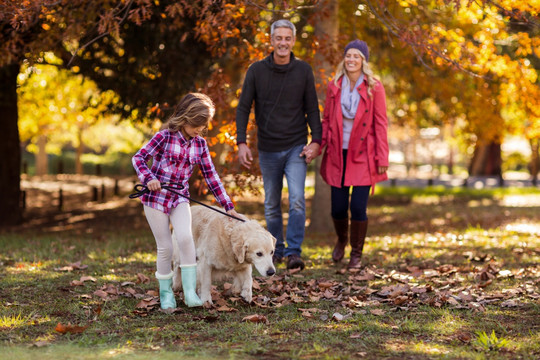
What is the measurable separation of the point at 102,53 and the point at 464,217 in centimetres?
898

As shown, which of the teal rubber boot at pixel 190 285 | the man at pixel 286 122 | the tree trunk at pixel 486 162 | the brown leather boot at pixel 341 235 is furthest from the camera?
the tree trunk at pixel 486 162

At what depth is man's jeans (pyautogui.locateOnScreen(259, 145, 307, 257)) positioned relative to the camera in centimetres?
705

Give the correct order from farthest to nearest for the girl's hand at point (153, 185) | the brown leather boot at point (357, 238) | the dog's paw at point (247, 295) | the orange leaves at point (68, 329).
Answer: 1. the brown leather boot at point (357, 238)
2. the dog's paw at point (247, 295)
3. the girl's hand at point (153, 185)
4. the orange leaves at point (68, 329)

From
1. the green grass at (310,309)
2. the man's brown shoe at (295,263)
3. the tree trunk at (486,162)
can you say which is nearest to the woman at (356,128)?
the man's brown shoe at (295,263)

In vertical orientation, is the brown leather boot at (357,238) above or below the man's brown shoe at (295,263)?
above

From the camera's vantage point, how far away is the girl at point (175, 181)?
17.1 ft

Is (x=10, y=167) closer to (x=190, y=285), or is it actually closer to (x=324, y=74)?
(x=324, y=74)

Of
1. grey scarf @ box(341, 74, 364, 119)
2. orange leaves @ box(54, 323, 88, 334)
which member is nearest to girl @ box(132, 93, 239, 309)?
orange leaves @ box(54, 323, 88, 334)

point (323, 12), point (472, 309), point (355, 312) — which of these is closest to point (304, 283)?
point (355, 312)

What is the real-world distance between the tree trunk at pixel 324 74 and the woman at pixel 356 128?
2615 millimetres

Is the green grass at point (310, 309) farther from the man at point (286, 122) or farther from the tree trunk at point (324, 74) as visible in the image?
the tree trunk at point (324, 74)

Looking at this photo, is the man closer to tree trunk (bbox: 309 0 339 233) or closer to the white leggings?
the white leggings

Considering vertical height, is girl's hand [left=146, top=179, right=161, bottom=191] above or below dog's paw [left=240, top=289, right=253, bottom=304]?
above

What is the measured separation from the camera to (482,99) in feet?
46.4
